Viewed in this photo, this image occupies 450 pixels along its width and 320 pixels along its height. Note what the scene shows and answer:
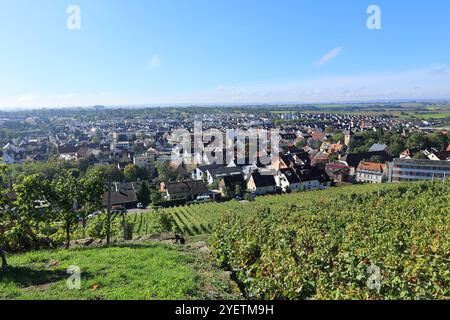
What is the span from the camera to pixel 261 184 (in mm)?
44250

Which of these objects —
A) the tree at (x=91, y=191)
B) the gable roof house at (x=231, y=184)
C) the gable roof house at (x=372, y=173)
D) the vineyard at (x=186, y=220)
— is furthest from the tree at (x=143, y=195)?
the gable roof house at (x=372, y=173)

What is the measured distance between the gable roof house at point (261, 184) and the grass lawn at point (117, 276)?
109 ft

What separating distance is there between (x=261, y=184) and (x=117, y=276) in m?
37.1

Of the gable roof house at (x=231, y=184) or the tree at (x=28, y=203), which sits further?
the gable roof house at (x=231, y=184)

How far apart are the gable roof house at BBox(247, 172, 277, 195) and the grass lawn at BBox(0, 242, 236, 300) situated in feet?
109

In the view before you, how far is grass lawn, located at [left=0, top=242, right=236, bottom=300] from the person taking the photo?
6621 mm

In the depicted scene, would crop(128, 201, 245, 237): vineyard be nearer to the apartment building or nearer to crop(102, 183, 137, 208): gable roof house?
crop(102, 183, 137, 208): gable roof house

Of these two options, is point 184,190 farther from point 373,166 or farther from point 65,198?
point 65,198

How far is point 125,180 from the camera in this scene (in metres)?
51.2

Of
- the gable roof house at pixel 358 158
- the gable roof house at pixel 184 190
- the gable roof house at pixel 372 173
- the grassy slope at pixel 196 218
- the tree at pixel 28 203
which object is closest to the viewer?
the tree at pixel 28 203

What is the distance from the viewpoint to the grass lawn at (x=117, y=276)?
6.62 meters

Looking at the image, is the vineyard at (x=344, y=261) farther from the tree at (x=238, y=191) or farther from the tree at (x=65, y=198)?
the tree at (x=238, y=191)

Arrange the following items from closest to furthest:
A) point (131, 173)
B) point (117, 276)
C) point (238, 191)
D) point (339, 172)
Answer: point (117, 276)
point (238, 191)
point (339, 172)
point (131, 173)

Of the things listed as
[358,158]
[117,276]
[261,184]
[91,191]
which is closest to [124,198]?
[261,184]
